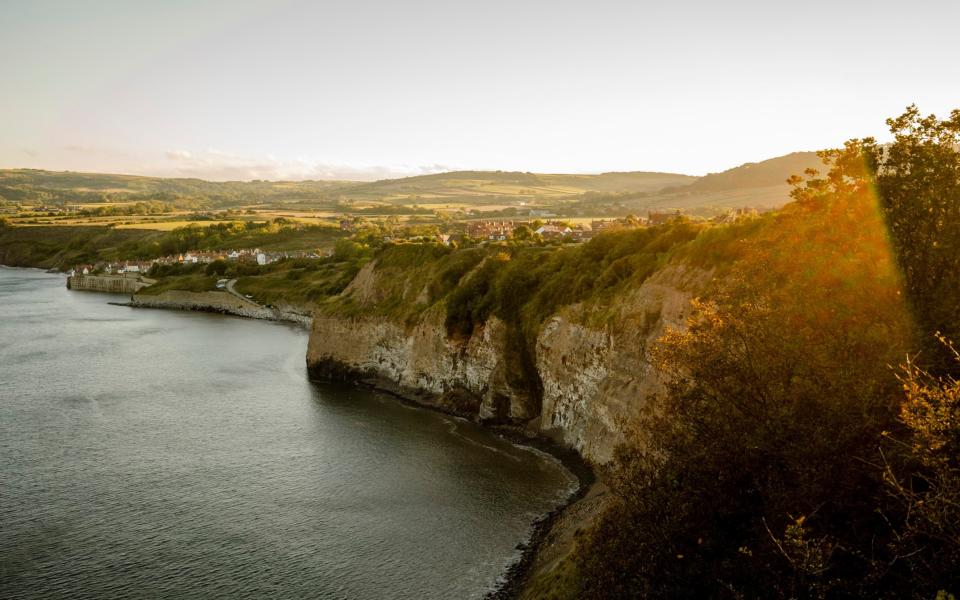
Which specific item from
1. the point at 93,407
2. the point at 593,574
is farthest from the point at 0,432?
the point at 593,574

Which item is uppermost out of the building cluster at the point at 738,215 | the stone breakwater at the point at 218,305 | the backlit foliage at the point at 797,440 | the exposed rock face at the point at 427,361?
the building cluster at the point at 738,215

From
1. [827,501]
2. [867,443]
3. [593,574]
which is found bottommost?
[593,574]

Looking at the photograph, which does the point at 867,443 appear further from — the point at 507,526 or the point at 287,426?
the point at 287,426

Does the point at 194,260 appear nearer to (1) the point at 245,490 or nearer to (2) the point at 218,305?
(2) the point at 218,305

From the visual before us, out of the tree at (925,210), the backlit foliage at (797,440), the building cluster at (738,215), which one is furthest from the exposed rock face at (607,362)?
the tree at (925,210)

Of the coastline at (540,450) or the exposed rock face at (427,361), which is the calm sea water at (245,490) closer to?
the coastline at (540,450)
